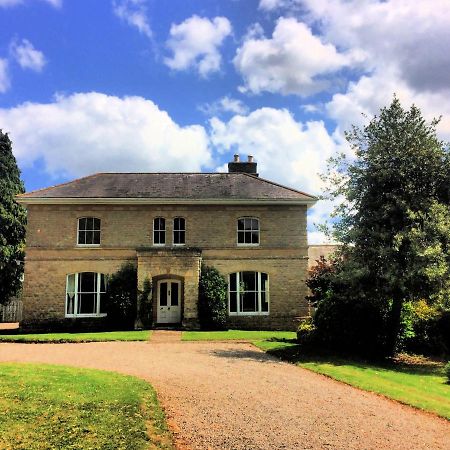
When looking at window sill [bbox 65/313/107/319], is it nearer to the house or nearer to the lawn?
the house

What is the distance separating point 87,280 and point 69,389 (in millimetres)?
16978

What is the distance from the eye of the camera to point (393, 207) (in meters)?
16.4

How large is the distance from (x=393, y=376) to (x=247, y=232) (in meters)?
13.5

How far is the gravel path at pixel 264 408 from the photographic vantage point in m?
7.30

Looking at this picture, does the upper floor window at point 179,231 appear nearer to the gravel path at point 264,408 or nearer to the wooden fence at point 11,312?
the gravel path at point 264,408

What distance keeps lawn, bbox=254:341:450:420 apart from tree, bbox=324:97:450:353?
2.33m

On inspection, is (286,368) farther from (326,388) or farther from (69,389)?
(69,389)

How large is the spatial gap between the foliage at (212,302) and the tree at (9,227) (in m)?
16.1

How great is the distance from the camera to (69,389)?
30.5 feet

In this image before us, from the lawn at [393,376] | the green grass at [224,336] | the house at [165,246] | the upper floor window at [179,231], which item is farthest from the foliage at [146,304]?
the lawn at [393,376]

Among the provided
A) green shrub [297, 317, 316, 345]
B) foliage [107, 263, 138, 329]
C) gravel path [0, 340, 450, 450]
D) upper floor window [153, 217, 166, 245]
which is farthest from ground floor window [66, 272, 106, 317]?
green shrub [297, 317, 316, 345]

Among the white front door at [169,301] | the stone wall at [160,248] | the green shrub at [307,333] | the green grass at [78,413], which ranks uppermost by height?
the stone wall at [160,248]

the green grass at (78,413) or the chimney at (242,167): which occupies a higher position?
the chimney at (242,167)

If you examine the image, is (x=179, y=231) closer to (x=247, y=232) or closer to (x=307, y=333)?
(x=247, y=232)
